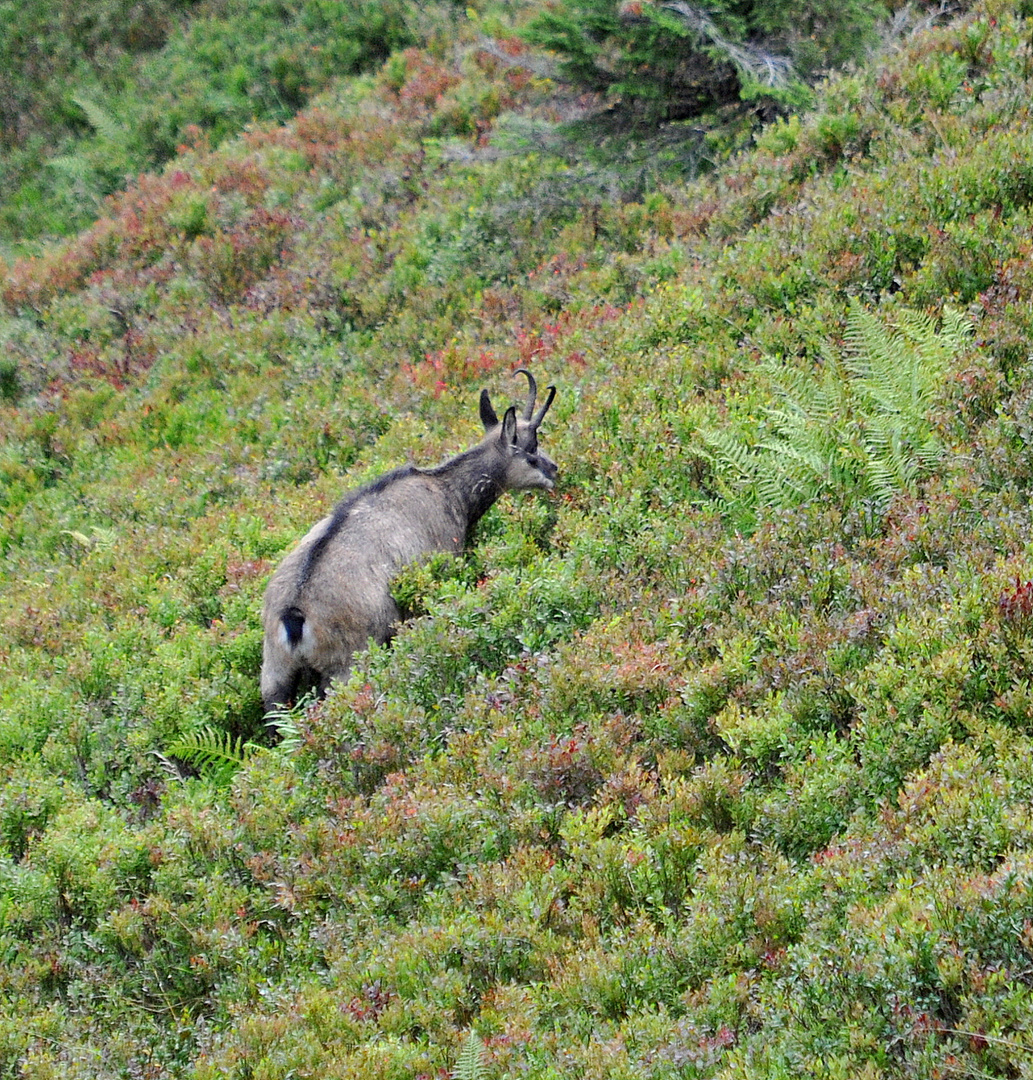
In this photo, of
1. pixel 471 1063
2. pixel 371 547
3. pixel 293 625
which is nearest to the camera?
pixel 471 1063

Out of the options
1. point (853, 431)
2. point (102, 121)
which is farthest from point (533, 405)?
point (102, 121)

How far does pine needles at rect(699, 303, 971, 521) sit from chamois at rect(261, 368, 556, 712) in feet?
7.29

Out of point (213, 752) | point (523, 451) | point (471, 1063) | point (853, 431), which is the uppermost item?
point (853, 431)

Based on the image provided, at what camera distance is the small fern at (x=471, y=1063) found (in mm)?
4465

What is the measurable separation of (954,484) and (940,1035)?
12.8 ft

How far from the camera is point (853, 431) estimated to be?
8.00m

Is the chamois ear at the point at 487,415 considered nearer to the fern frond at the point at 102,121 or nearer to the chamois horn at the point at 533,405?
the chamois horn at the point at 533,405

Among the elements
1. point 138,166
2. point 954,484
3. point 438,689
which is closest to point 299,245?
point 138,166

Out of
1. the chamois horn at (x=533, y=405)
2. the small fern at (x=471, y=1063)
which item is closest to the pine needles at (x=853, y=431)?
the chamois horn at (x=533, y=405)

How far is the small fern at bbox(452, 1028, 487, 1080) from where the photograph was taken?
4.46 m

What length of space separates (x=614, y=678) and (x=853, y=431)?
2.97m

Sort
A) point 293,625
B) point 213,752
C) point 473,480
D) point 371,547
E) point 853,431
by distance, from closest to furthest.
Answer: point 213,752
point 293,625
point 853,431
point 371,547
point 473,480

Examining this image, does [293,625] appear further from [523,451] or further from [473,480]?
[523,451]

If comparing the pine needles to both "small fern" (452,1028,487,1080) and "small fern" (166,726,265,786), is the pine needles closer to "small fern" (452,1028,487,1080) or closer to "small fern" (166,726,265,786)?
"small fern" (166,726,265,786)
